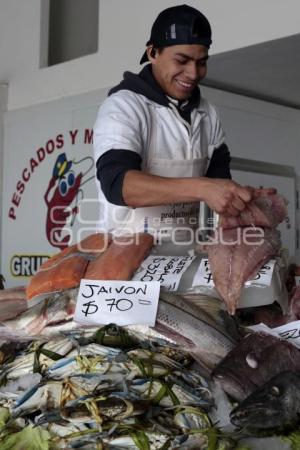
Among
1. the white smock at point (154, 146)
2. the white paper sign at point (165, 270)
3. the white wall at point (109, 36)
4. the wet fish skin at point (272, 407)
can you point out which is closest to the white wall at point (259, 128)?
the white wall at point (109, 36)

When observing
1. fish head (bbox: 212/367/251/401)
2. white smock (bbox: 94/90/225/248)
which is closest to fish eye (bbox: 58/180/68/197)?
white smock (bbox: 94/90/225/248)

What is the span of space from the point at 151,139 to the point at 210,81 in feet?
6.97

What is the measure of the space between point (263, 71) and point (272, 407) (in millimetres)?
3005

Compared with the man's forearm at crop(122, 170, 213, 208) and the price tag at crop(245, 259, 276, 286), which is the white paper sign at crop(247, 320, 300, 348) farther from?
the man's forearm at crop(122, 170, 213, 208)

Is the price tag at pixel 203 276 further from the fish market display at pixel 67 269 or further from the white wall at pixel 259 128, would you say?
the white wall at pixel 259 128

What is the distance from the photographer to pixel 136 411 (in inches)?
47.4

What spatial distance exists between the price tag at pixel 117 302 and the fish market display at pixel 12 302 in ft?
0.72

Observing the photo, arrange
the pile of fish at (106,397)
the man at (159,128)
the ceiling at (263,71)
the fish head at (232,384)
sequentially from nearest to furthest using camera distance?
the pile of fish at (106,397)
the fish head at (232,384)
the man at (159,128)
the ceiling at (263,71)

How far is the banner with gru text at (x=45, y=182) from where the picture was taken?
14.5ft

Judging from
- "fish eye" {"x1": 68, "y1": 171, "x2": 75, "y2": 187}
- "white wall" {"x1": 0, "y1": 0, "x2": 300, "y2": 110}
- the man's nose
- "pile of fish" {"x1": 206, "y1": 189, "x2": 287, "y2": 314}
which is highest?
"white wall" {"x1": 0, "y1": 0, "x2": 300, "y2": 110}

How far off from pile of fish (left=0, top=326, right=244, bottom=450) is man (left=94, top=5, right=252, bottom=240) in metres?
0.50

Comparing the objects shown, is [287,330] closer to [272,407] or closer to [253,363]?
[253,363]

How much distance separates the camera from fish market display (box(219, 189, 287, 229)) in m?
1.66

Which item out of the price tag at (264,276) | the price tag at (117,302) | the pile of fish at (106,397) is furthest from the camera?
the price tag at (264,276)
